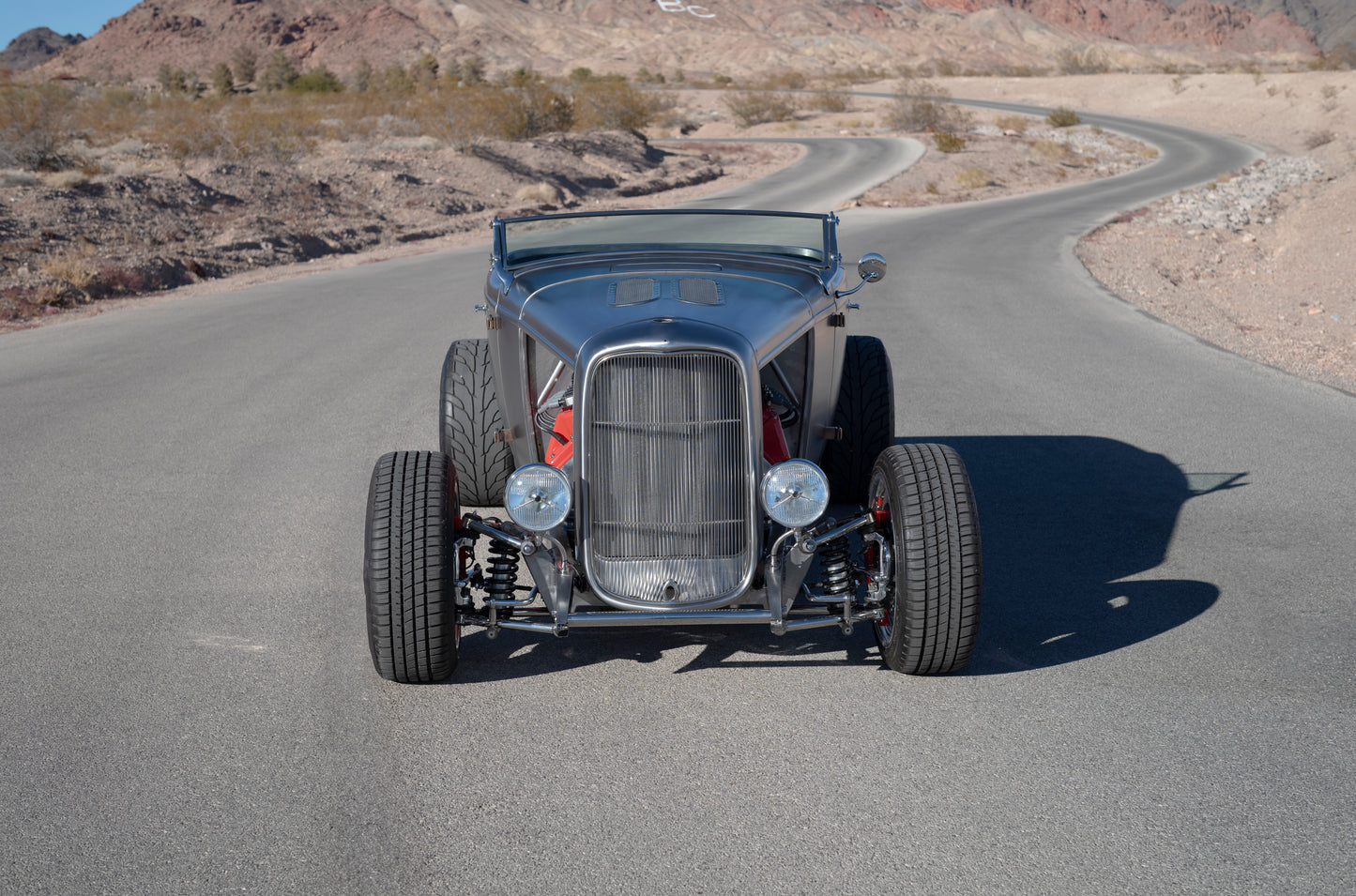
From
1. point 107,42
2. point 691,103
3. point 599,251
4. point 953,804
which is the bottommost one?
point 953,804

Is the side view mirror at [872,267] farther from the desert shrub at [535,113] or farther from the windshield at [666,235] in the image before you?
the desert shrub at [535,113]

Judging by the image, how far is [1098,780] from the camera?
11.9 ft

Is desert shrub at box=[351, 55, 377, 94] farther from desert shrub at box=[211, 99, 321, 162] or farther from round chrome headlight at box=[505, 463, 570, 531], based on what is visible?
round chrome headlight at box=[505, 463, 570, 531]

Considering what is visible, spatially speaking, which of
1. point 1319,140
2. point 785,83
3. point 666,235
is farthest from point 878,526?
point 785,83

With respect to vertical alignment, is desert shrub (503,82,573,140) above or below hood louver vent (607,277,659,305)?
above

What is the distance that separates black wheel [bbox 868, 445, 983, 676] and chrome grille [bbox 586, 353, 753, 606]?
1.86ft

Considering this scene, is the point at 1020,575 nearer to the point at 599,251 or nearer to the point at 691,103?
the point at 599,251

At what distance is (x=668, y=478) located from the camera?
4055 mm

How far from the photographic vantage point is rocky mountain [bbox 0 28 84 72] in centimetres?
14225

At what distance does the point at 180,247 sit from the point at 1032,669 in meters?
19.1

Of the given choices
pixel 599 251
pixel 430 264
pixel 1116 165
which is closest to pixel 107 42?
pixel 1116 165

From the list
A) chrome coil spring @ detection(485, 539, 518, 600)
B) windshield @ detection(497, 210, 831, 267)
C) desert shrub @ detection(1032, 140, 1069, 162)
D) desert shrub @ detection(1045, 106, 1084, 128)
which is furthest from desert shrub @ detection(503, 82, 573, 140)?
chrome coil spring @ detection(485, 539, 518, 600)

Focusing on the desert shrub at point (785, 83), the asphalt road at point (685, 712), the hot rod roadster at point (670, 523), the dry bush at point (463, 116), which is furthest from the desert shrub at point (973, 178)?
the desert shrub at point (785, 83)

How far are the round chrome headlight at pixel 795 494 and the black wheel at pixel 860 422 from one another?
2.07 meters
